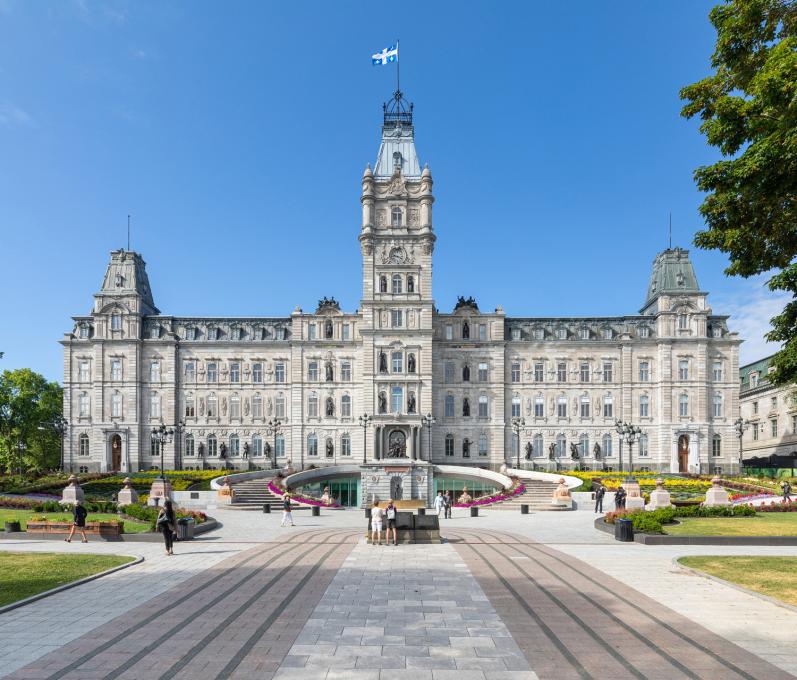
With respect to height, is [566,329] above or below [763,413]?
above

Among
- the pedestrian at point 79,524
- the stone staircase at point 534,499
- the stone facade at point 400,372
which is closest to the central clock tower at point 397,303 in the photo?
the stone facade at point 400,372

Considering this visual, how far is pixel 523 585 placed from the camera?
18.9 metres

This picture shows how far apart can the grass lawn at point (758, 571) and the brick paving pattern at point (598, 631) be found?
136 inches

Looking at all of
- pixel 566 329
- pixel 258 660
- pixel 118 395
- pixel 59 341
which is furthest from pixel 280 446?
pixel 258 660

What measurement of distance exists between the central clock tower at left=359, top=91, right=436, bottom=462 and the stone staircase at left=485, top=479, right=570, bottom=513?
52.9ft

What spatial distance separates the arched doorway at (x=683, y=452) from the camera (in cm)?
7275

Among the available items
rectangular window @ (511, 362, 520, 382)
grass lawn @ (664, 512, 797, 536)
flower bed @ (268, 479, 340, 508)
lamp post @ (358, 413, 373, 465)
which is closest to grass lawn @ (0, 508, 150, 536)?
flower bed @ (268, 479, 340, 508)

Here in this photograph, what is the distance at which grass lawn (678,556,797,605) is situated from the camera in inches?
689

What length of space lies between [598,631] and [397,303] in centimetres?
5846

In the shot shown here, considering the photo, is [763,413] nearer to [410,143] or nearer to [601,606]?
[410,143]

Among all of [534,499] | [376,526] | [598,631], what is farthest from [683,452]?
[598,631]

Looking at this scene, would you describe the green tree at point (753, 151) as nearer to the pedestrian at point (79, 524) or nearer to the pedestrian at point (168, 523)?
the pedestrian at point (168, 523)

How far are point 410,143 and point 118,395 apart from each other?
1830 inches

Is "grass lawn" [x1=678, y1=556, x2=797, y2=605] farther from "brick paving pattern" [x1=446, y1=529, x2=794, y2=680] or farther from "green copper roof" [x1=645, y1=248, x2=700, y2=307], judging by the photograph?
"green copper roof" [x1=645, y1=248, x2=700, y2=307]
